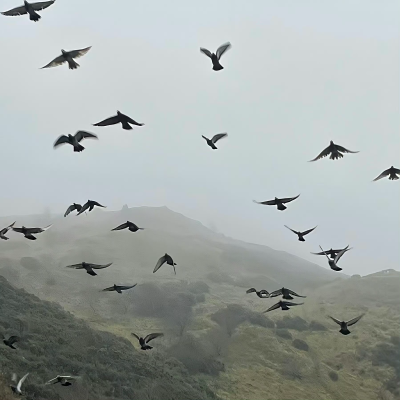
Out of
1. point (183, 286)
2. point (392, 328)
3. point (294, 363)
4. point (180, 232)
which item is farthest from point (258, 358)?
point (180, 232)

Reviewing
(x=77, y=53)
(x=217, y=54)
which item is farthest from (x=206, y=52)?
(x=77, y=53)

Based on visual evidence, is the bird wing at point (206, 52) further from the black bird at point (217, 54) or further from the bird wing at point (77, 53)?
the bird wing at point (77, 53)

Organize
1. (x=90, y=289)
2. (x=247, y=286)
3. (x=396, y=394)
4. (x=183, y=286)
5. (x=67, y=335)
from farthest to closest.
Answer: (x=247, y=286) → (x=183, y=286) → (x=90, y=289) → (x=396, y=394) → (x=67, y=335)

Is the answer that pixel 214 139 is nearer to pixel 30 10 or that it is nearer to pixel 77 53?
pixel 77 53

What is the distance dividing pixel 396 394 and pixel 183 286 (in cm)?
3167

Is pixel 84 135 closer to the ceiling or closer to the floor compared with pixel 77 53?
closer to the floor

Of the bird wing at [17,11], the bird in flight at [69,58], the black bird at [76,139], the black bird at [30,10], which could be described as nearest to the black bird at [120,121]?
the black bird at [76,139]

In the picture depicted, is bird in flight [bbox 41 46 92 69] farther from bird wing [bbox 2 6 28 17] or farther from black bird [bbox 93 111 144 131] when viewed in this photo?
black bird [bbox 93 111 144 131]

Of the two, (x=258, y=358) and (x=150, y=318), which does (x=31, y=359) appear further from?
(x=150, y=318)

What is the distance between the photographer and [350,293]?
205ft

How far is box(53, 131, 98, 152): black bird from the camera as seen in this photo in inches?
453

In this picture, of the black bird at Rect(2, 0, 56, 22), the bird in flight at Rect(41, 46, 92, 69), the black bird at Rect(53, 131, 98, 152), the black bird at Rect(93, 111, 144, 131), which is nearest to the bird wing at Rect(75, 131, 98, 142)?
the black bird at Rect(53, 131, 98, 152)

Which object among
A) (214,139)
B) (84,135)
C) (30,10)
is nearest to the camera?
(30,10)

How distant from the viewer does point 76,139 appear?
11.8m
